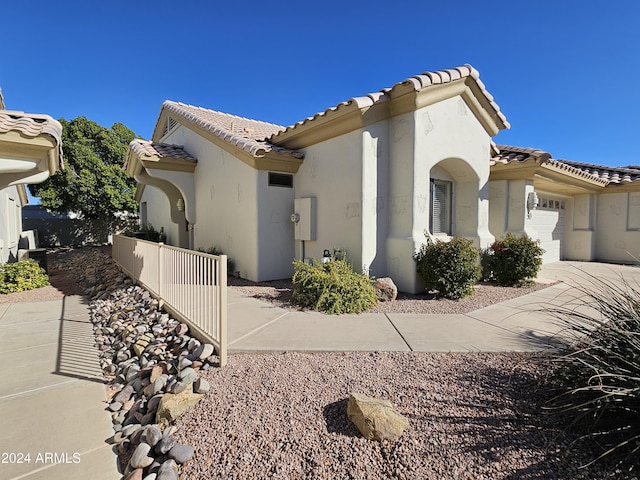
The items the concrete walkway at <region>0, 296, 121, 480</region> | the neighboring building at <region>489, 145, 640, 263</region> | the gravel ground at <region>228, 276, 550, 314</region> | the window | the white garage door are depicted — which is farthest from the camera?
the white garage door

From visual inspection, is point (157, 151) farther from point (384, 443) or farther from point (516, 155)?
point (516, 155)

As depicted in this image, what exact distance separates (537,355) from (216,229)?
30.7 ft

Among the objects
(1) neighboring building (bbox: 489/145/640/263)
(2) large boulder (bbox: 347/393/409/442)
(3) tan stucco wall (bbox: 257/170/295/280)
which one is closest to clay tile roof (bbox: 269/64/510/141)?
(3) tan stucco wall (bbox: 257/170/295/280)

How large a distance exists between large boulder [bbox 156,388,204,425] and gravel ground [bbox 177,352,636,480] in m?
0.08

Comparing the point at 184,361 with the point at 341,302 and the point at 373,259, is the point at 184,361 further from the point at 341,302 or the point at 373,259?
the point at 373,259

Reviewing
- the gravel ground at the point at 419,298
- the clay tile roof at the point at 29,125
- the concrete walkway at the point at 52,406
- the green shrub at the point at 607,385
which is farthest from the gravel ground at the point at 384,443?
the clay tile roof at the point at 29,125

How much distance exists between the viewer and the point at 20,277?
8.76m

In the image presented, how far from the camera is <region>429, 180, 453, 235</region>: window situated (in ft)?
27.6

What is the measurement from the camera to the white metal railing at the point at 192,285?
370 cm

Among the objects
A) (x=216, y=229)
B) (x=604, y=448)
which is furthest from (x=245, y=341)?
(x=216, y=229)

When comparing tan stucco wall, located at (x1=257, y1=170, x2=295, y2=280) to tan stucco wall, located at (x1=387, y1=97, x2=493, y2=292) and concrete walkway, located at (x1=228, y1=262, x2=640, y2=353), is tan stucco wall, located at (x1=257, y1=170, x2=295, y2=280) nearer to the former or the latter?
concrete walkway, located at (x1=228, y1=262, x2=640, y2=353)

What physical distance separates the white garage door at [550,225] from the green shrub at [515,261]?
191 inches

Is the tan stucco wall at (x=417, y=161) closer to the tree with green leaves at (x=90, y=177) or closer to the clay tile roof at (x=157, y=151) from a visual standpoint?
the clay tile roof at (x=157, y=151)

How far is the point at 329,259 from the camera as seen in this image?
6914 mm
